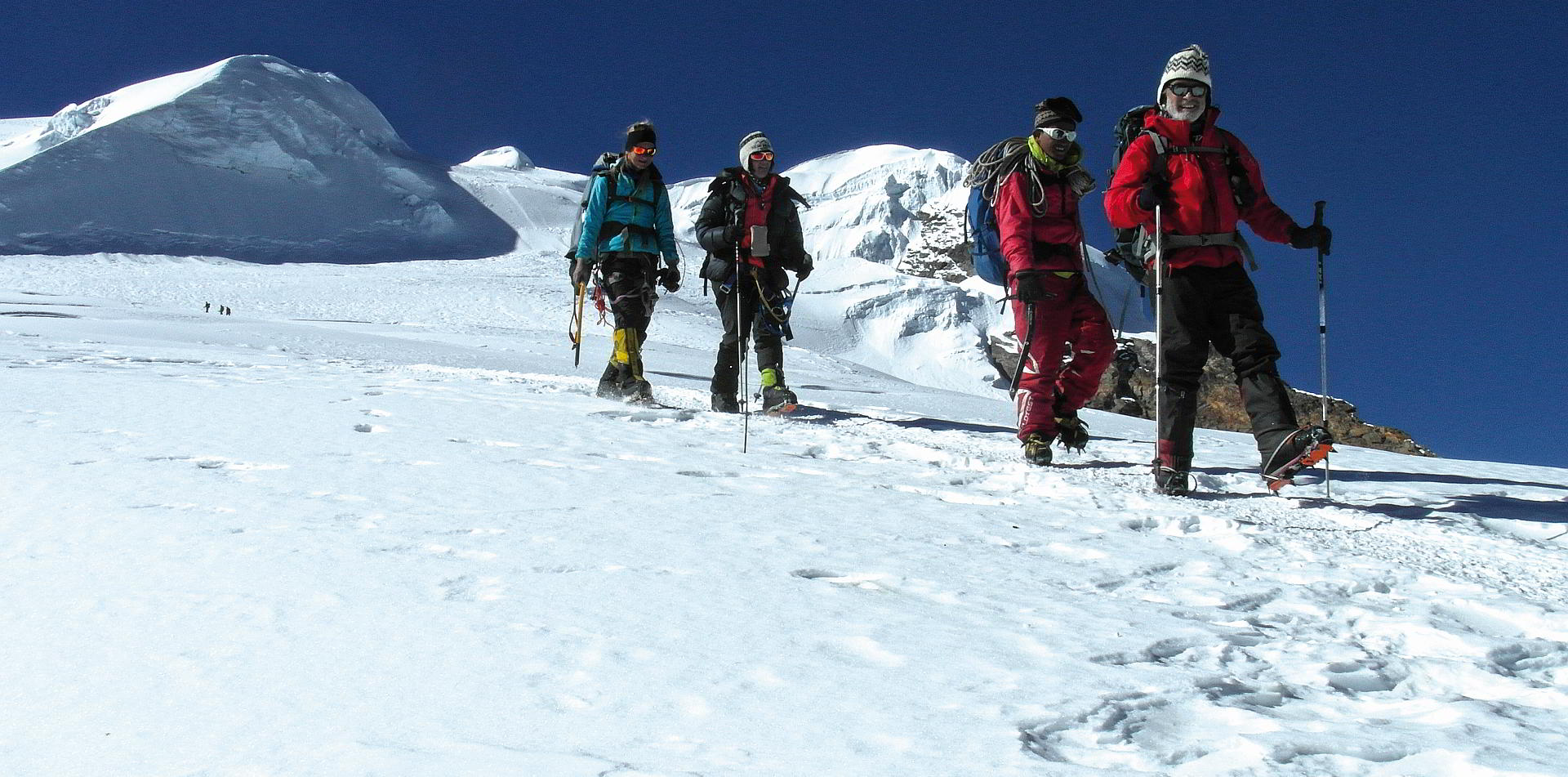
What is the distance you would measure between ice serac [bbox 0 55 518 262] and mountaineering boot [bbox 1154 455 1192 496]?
5994 cm

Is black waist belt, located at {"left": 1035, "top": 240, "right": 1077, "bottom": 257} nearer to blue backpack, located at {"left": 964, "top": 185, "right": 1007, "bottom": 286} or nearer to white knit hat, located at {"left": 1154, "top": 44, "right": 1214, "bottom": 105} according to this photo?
blue backpack, located at {"left": 964, "top": 185, "right": 1007, "bottom": 286}

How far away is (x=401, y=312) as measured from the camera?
32.7 meters

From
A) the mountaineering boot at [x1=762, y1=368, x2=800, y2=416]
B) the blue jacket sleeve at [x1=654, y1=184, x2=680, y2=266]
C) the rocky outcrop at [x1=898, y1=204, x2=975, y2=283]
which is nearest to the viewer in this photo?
the mountaineering boot at [x1=762, y1=368, x2=800, y2=416]

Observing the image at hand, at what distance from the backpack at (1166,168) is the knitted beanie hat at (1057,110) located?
0.38 metres

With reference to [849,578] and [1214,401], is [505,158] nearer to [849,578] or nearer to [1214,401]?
[1214,401]

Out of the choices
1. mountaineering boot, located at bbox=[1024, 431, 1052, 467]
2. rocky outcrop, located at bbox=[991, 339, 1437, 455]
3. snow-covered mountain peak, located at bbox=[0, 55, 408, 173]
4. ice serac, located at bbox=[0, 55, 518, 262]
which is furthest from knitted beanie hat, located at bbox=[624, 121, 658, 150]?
snow-covered mountain peak, located at bbox=[0, 55, 408, 173]

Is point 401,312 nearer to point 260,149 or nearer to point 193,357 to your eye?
point 193,357

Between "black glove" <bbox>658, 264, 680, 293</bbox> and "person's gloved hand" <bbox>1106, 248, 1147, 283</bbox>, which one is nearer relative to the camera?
"person's gloved hand" <bbox>1106, 248, 1147, 283</bbox>

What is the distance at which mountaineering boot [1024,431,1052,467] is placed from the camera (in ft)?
14.9

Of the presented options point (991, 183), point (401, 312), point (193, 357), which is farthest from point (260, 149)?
point (991, 183)

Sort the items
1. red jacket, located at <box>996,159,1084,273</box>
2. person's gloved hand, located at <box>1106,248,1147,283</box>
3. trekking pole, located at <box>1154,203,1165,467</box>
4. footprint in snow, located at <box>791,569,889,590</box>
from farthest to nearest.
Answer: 1. red jacket, located at <box>996,159,1084,273</box>
2. person's gloved hand, located at <box>1106,248,1147,283</box>
3. trekking pole, located at <box>1154,203,1165,467</box>
4. footprint in snow, located at <box>791,569,889,590</box>

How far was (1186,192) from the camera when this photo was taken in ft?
13.3

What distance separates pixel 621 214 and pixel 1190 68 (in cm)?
341

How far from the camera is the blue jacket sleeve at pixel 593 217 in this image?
20.7ft
